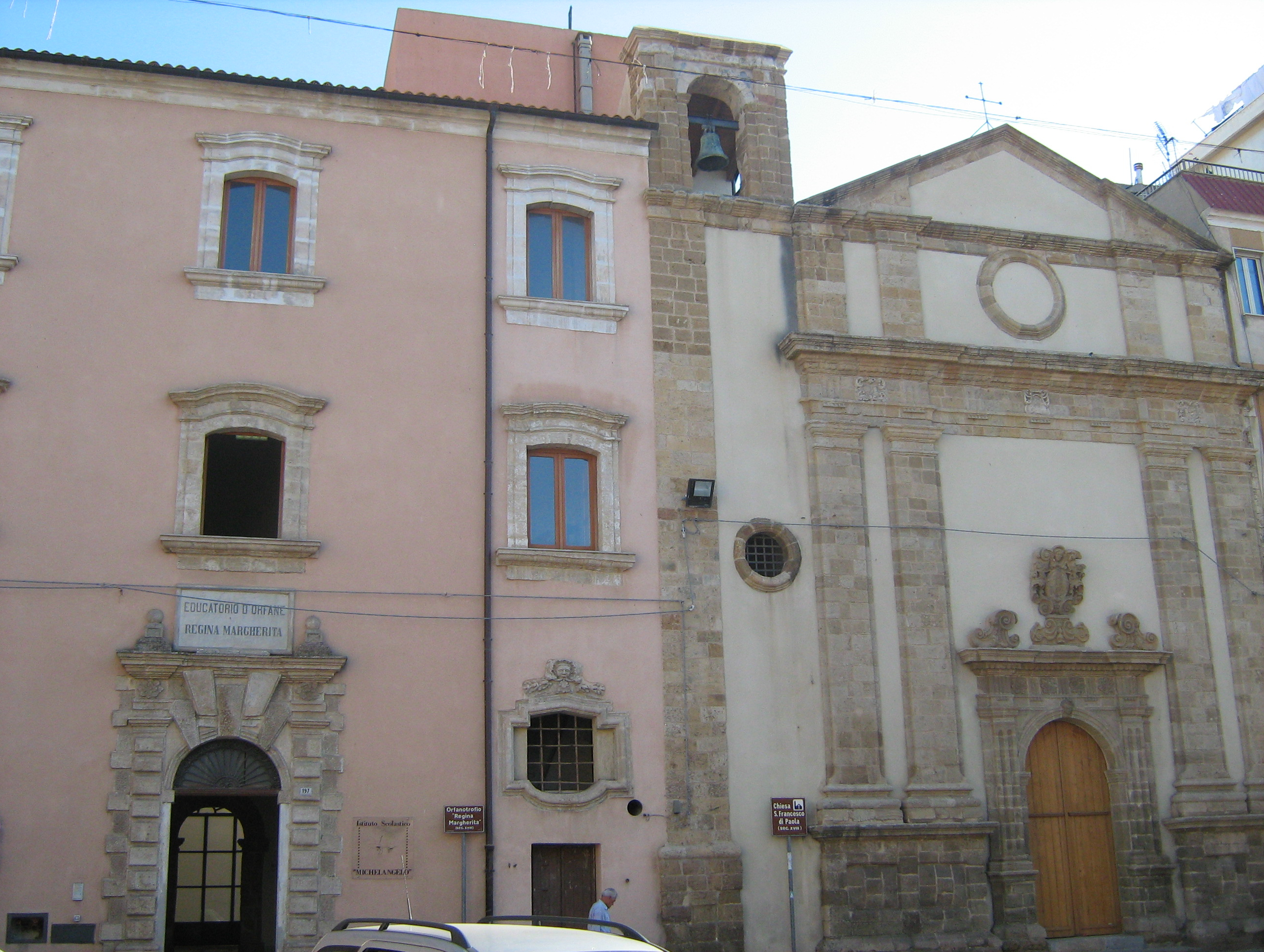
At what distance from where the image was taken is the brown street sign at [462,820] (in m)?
17.5

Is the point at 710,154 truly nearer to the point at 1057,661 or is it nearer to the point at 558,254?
the point at 558,254

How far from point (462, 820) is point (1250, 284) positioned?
16.6m

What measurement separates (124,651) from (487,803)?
16.3ft

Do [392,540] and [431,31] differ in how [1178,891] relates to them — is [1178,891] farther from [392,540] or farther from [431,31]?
[431,31]

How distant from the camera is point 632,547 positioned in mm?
19359

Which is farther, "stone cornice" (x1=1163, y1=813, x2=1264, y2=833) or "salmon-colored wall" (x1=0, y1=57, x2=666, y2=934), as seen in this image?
"stone cornice" (x1=1163, y1=813, x2=1264, y2=833)

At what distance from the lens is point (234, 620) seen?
57.5 ft

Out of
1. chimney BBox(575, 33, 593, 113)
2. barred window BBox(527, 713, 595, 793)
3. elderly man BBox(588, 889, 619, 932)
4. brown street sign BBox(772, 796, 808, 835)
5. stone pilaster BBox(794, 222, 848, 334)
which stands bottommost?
elderly man BBox(588, 889, 619, 932)

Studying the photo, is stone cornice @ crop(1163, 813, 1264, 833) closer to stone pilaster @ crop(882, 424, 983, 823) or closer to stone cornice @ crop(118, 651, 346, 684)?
stone pilaster @ crop(882, 424, 983, 823)

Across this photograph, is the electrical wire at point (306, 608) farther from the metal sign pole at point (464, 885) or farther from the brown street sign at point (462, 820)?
the metal sign pole at point (464, 885)

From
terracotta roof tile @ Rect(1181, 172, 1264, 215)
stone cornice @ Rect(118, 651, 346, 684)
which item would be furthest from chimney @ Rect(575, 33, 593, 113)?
stone cornice @ Rect(118, 651, 346, 684)

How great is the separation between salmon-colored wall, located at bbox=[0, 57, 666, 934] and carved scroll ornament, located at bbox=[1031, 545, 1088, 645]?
20.0ft

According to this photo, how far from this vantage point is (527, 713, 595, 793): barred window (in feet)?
60.5

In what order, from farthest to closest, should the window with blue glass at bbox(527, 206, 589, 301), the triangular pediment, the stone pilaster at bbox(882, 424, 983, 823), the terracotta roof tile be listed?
1. the terracotta roof tile
2. the triangular pediment
3. the window with blue glass at bbox(527, 206, 589, 301)
4. the stone pilaster at bbox(882, 424, 983, 823)
